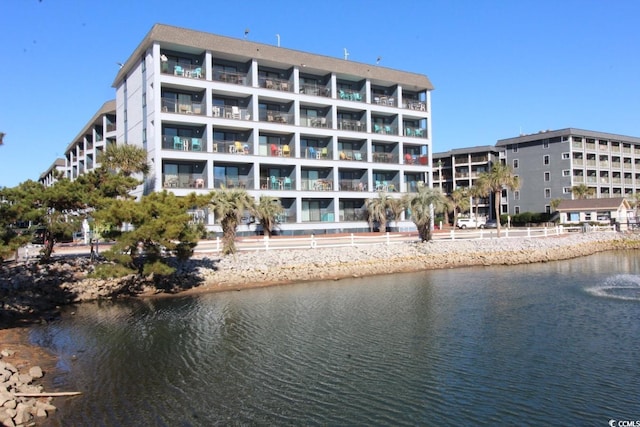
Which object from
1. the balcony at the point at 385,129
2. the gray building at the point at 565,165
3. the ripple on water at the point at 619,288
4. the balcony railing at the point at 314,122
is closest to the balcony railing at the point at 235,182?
the balcony railing at the point at 314,122

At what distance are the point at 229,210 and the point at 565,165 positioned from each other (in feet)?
221

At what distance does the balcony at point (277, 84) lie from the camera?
46.3 m

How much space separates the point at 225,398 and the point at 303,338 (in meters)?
4.84

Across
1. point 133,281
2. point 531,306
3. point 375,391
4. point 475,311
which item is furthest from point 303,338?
point 133,281

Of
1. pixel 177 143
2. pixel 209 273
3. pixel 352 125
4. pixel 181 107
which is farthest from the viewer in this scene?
pixel 352 125

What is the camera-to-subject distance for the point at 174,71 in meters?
41.5

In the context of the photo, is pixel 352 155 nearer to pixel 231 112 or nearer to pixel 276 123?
pixel 276 123

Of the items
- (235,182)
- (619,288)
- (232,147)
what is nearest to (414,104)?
(232,147)

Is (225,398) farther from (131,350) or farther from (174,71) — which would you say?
(174,71)

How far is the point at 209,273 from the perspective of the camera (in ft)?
88.8

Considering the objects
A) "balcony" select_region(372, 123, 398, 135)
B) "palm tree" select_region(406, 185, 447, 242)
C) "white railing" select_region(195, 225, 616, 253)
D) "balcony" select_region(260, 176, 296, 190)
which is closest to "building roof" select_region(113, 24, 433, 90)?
"balcony" select_region(372, 123, 398, 135)

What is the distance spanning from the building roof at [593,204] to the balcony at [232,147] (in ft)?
166

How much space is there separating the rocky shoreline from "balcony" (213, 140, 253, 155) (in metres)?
15.4

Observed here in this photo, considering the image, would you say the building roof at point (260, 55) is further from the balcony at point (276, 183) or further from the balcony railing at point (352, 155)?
the balcony at point (276, 183)
